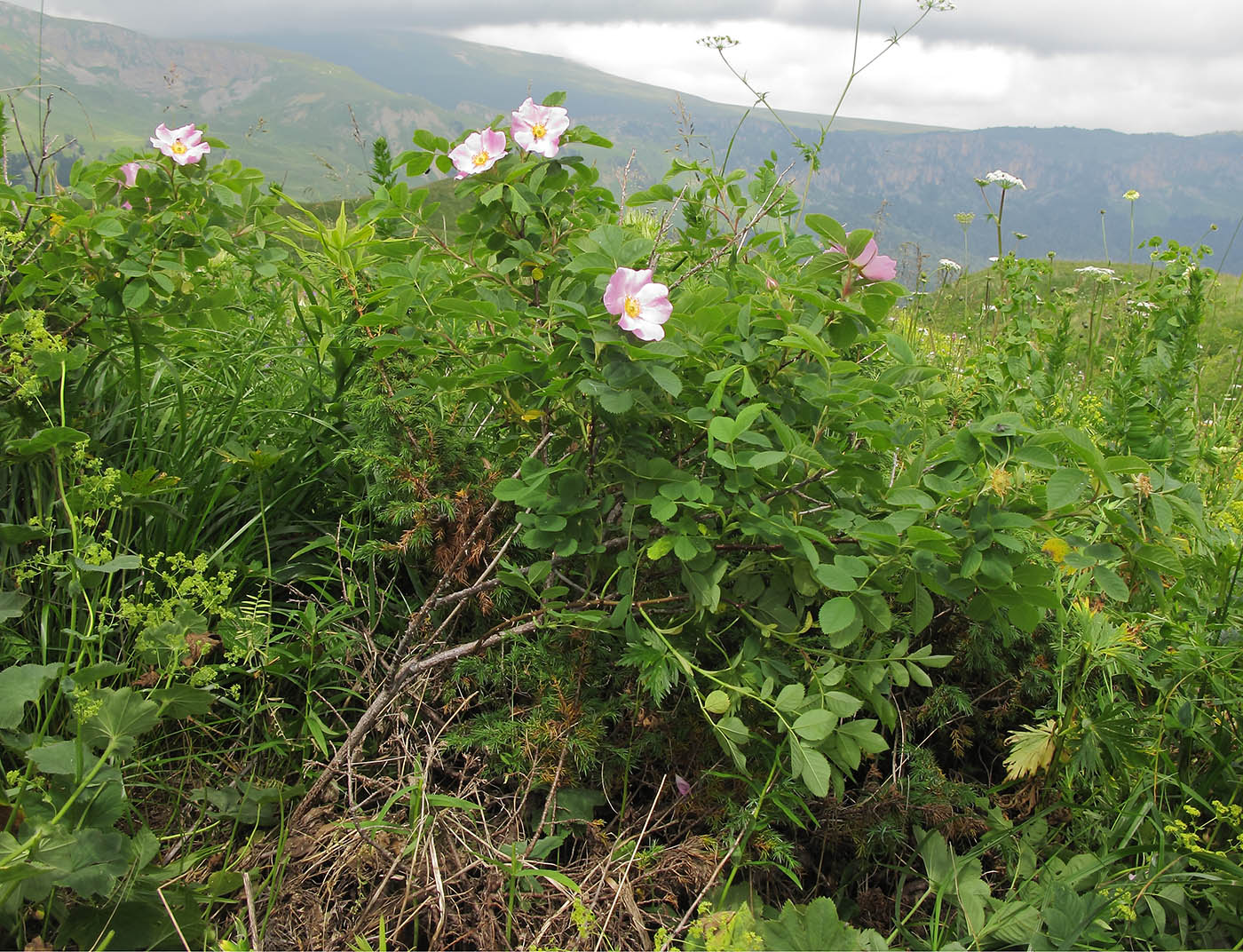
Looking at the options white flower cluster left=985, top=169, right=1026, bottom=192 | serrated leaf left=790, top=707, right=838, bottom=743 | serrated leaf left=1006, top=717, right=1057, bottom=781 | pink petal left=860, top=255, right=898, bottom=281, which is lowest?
serrated leaf left=1006, top=717, right=1057, bottom=781

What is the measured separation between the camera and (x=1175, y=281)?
8.00ft

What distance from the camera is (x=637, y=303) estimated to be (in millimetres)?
1388

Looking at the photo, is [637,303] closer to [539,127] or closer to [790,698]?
[539,127]

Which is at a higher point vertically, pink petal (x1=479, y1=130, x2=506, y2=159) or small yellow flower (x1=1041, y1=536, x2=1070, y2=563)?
pink petal (x1=479, y1=130, x2=506, y2=159)

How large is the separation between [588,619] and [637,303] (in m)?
0.61

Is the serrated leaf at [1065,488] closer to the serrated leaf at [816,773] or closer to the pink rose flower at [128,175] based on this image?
the serrated leaf at [816,773]

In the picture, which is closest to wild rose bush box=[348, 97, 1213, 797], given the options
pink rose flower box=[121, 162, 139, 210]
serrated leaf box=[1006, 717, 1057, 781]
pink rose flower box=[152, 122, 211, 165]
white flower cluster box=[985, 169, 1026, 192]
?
serrated leaf box=[1006, 717, 1057, 781]

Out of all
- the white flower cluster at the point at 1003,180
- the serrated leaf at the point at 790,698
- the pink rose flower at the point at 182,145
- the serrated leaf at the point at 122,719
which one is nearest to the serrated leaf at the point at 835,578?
the serrated leaf at the point at 790,698

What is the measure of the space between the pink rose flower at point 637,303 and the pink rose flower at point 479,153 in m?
0.55

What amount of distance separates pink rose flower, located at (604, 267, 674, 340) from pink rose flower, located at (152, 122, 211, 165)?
1623 mm

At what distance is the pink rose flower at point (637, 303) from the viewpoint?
1.37 metres

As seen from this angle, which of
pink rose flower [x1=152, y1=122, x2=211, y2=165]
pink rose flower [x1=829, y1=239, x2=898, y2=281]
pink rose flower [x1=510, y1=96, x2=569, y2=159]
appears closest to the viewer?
pink rose flower [x1=829, y1=239, x2=898, y2=281]

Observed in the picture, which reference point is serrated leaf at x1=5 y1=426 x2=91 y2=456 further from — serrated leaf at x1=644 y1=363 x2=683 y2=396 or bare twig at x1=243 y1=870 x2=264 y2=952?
serrated leaf at x1=644 y1=363 x2=683 y2=396

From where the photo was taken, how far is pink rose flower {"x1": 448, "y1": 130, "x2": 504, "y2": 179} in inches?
67.6
